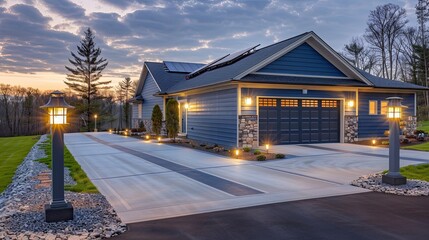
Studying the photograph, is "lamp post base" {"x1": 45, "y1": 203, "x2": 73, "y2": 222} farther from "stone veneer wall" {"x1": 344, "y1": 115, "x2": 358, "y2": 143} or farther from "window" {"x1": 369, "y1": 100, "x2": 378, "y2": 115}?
"window" {"x1": 369, "y1": 100, "x2": 378, "y2": 115}

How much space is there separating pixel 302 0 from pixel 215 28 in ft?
21.5

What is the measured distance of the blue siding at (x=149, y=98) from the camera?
82.8 ft

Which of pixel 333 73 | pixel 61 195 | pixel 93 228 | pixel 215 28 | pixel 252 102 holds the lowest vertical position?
pixel 93 228

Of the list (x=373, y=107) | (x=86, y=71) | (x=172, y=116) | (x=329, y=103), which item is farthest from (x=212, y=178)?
(x=86, y=71)

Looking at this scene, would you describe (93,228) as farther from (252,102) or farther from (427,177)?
(252,102)

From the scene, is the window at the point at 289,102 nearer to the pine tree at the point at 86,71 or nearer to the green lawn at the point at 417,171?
the green lawn at the point at 417,171

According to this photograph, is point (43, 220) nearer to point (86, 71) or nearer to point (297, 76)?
point (297, 76)

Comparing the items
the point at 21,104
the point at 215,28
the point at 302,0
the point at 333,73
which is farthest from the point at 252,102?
the point at 21,104

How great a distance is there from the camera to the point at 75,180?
314 inches

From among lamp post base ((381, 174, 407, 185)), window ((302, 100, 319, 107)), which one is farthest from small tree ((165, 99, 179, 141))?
lamp post base ((381, 174, 407, 185))

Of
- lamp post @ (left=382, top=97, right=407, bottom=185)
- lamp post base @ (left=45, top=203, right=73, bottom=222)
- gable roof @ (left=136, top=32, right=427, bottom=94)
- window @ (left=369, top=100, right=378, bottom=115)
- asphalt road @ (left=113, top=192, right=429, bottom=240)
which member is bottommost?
asphalt road @ (left=113, top=192, right=429, bottom=240)

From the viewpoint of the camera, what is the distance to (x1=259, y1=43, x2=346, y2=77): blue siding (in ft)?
50.6

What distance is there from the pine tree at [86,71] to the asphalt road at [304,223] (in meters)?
39.3

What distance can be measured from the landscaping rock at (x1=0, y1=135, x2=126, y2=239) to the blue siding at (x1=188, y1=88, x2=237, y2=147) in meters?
8.84
